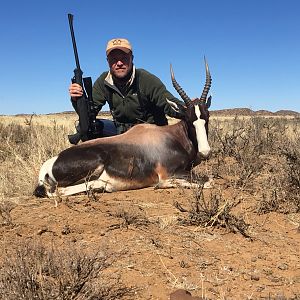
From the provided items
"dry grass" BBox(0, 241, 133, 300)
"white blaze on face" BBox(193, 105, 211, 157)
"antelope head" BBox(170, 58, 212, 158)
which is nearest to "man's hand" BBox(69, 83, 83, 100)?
"antelope head" BBox(170, 58, 212, 158)

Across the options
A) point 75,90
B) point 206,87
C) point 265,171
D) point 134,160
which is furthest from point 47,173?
point 265,171

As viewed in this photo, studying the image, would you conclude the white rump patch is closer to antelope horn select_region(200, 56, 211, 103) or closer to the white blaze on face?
the white blaze on face

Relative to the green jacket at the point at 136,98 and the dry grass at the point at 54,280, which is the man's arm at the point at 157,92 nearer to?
the green jacket at the point at 136,98

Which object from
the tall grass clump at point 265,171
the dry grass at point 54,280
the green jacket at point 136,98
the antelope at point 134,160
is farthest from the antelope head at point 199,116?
the dry grass at point 54,280

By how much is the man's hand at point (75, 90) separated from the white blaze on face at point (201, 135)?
1716mm

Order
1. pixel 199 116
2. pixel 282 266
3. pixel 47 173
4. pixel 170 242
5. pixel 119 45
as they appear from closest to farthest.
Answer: pixel 282 266 < pixel 170 242 < pixel 47 173 < pixel 199 116 < pixel 119 45

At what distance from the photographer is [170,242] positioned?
11.1 feet

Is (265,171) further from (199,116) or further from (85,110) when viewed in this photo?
(85,110)

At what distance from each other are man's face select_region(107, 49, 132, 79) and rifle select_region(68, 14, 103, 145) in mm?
435

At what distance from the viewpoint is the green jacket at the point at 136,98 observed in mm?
6699

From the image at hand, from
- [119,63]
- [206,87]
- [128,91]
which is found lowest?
[206,87]

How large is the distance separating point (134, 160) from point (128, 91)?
5.57ft

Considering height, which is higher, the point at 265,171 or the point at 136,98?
the point at 136,98

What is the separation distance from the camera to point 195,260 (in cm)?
307
